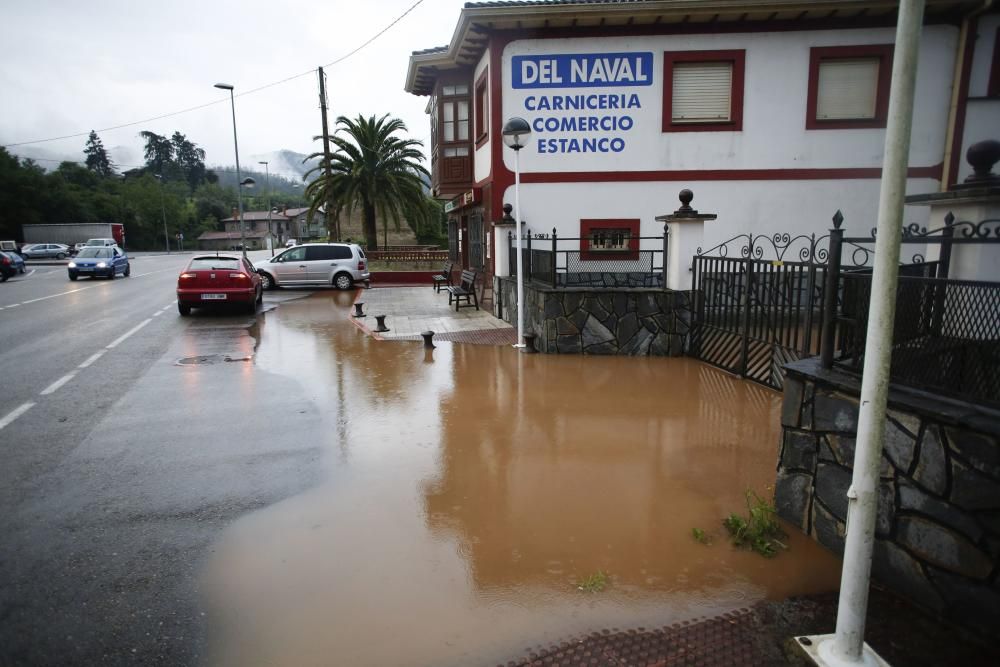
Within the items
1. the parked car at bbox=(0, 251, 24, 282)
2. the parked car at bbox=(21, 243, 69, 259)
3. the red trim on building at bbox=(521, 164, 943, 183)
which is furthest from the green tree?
the red trim on building at bbox=(521, 164, 943, 183)

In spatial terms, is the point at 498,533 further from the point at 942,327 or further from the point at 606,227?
the point at 606,227

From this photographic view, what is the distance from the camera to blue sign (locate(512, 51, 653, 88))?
1323 cm

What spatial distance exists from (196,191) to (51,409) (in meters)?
132

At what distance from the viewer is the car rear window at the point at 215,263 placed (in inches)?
596

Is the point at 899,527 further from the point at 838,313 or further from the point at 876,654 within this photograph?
the point at 838,313

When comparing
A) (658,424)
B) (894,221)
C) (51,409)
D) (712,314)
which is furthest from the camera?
(712,314)

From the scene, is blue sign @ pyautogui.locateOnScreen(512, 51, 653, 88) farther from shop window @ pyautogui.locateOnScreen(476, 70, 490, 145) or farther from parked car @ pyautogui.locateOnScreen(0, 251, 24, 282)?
parked car @ pyautogui.locateOnScreen(0, 251, 24, 282)

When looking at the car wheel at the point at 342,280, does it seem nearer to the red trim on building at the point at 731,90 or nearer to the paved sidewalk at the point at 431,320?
the paved sidewalk at the point at 431,320

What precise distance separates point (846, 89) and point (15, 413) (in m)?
15.8

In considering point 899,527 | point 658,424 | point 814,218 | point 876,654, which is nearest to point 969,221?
point 899,527

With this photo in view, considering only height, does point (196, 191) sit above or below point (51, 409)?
above

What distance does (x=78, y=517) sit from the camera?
4.45 metres

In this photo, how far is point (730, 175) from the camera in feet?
44.5

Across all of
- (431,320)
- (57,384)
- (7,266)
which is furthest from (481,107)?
(7,266)
